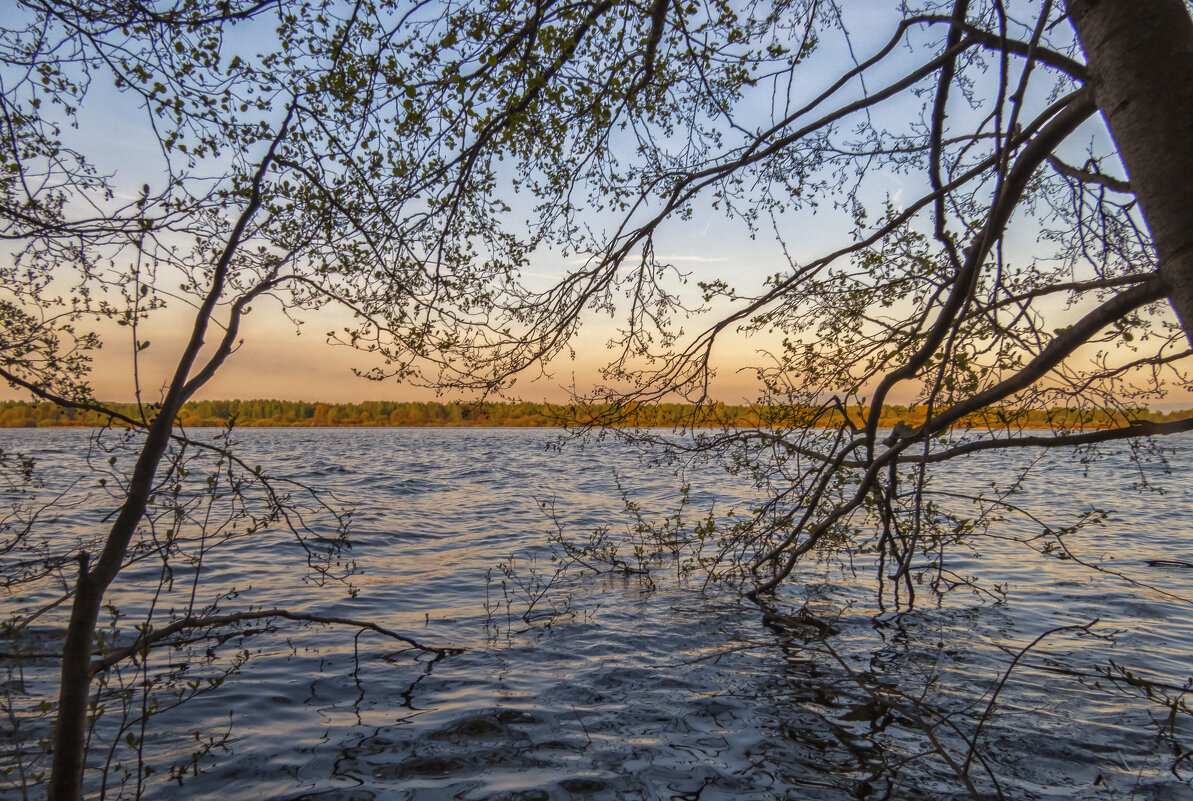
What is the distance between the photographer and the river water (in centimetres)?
486

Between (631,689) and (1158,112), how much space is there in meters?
6.10

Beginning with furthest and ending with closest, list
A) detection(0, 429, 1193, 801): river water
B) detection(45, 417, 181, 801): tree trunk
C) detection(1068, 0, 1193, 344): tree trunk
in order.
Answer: detection(0, 429, 1193, 801): river water, detection(45, 417, 181, 801): tree trunk, detection(1068, 0, 1193, 344): tree trunk

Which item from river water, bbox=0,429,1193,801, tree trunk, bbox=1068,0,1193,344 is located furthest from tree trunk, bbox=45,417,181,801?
tree trunk, bbox=1068,0,1193,344

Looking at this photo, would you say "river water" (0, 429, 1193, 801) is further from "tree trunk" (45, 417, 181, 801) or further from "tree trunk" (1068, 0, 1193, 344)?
"tree trunk" (1068, 0, 1193, 344)

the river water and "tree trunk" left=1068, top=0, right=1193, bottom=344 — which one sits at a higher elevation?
"tree trunk" left=1068, top=0, right=1193, bottom=344

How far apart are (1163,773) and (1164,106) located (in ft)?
17.3

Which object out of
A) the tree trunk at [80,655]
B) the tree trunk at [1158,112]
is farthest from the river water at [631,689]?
the tree trunk at [1158,112]

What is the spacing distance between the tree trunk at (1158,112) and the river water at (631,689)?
217 cm

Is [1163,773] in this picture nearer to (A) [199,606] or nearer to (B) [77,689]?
(B) [77,689]

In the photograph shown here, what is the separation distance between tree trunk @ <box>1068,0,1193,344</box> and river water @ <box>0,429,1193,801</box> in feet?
7.13

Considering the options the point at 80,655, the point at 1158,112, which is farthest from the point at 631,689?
the point at 1158,112

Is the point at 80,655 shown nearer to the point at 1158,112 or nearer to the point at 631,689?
the point at 631,689

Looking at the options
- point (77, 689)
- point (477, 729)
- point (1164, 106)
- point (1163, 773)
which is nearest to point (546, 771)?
point (477, 729)

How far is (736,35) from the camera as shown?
5.77 meters
